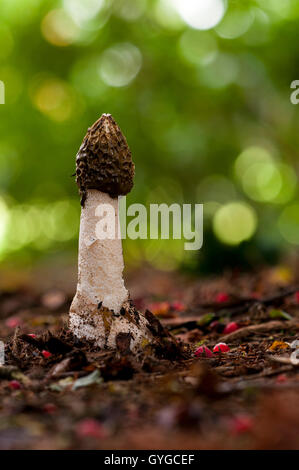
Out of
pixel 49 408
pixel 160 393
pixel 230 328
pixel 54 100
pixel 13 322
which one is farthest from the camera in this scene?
pixel 54 100

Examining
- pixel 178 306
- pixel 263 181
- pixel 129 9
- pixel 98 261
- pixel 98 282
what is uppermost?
pixel 129 9

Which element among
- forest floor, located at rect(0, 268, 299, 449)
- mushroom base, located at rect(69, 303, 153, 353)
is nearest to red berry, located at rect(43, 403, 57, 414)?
forest floor, located at rect(0, 268, 299, 449)

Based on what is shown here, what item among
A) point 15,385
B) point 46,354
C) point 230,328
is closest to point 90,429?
point 15,385

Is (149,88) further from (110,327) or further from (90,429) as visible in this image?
(90,429)

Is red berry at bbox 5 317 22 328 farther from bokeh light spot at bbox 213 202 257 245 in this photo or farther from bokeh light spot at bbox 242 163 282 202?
bokeh light spot at bbox 242 163 282 202

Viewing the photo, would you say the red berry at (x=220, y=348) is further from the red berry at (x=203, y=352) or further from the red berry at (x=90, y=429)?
the red berry at (x=90, y=429)

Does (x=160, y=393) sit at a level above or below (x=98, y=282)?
below

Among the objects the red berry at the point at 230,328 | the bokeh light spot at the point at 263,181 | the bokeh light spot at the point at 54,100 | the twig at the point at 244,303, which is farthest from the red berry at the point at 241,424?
the bokeh light spot at the point at 263,181
